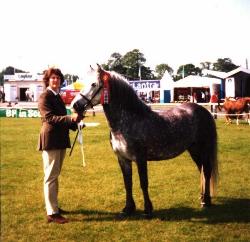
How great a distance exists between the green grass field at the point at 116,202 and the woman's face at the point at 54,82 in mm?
2089

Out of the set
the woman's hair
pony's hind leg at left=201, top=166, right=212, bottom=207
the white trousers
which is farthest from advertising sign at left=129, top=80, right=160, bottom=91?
the white trousers

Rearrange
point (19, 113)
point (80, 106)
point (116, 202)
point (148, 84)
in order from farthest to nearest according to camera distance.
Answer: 1. point (148, 84)
2. point (19, 113)
3. point (116, 202)
4. point (80, 106)

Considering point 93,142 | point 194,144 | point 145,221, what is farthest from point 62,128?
point 93,142

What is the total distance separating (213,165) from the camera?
21.9 feet

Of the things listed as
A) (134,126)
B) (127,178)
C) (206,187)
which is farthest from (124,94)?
(206,187)

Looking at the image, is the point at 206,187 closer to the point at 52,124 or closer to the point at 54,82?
the point at 52,124

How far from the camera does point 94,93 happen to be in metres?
5.36

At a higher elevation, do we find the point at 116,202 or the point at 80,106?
the point at 80,106

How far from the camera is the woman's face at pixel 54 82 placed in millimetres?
5614

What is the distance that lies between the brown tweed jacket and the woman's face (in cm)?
9

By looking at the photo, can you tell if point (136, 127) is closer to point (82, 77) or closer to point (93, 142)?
point (82, 77)

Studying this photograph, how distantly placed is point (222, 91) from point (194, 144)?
35.2 meters

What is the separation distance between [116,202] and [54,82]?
2548mm

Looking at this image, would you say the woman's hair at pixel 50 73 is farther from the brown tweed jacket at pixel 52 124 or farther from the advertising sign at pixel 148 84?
the advertising sign at pixel 148 84
